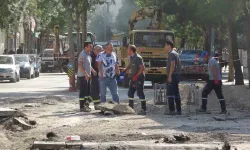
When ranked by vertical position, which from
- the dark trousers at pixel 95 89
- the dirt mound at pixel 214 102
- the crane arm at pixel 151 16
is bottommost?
the dirt mound at pixel 214 102

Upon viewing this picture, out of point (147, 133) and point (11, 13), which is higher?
point (11, 13)

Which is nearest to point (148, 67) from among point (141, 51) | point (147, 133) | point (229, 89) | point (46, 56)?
point (141, 51)

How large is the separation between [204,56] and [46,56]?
28.1 metres

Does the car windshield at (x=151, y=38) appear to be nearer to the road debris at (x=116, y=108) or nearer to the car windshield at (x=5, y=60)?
the car windshield at (x=5, y=60)

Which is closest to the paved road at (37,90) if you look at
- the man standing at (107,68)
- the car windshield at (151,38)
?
the car windshield at (151,38)

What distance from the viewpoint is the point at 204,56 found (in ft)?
138

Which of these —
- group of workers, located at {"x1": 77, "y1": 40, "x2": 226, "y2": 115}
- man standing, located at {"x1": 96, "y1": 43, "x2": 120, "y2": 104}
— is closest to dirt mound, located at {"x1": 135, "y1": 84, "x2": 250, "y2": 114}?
group of workers, located at {"x1": 77, "y1": 40, "x2": 226, "y2": 115}

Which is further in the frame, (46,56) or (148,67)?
(46,56)

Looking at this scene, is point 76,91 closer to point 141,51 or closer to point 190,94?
point 141,51

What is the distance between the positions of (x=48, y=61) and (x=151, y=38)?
34.3 meters

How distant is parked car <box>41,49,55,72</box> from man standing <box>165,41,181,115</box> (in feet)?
157

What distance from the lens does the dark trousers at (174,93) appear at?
59.7ft

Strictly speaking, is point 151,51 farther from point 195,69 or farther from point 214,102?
point 214,102

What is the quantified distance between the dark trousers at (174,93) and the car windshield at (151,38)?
15102mm
